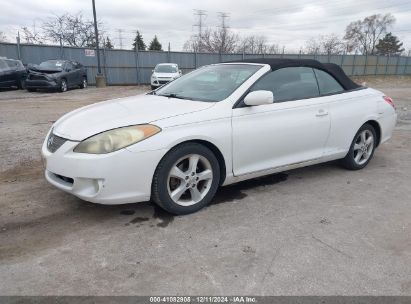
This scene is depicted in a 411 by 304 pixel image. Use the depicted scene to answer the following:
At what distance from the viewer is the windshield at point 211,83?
13.1 feet

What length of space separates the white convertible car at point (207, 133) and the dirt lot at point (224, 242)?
0.31 m

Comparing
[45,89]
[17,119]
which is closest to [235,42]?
[45,89]

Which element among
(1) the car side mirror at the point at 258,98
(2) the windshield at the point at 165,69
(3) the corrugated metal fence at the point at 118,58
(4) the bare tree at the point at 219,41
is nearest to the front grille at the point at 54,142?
(1) the car side mirror at the point at 258,98

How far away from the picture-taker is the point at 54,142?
11.5ft

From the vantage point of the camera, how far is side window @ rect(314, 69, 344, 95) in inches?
184

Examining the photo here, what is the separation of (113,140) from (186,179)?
774 mm

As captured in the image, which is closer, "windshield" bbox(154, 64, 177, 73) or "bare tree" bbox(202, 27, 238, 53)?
"windshield" bbox(154, 64, 177, 73)

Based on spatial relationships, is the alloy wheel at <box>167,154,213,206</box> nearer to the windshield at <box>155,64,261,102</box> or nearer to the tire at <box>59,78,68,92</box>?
the windshield at <box>155,64,261,102</box>


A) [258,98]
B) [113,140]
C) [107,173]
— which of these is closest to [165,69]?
[258,98]

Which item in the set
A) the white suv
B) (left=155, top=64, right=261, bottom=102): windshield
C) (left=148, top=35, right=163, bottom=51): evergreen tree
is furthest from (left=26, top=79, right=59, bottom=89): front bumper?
(left=148, top=35, right=163, bottom=51): evergreen tree

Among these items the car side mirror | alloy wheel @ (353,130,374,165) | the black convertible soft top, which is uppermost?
the black convertible soft top

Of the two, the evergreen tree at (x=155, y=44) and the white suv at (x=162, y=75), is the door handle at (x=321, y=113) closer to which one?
the white suv at (x=162, y=75)

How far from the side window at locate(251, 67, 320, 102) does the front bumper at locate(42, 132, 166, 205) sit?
1.48 metres

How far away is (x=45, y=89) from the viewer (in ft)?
58.5
